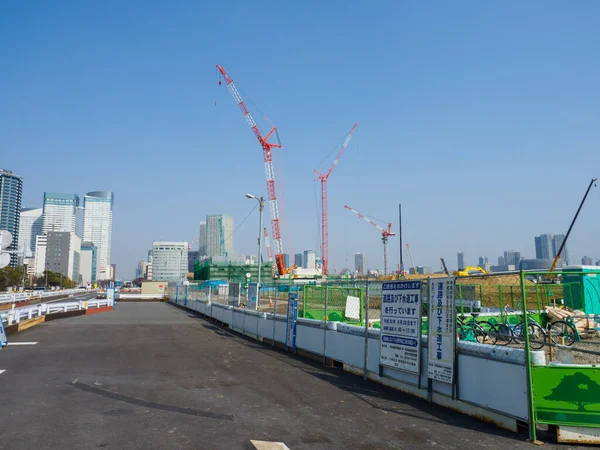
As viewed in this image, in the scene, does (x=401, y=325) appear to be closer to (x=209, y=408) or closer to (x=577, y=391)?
→ (x=577, y=391)

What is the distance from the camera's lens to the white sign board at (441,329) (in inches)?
326

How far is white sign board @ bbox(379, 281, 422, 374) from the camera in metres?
9.32

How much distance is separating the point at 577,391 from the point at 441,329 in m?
2.39

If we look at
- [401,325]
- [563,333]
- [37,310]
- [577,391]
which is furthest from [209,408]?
[37,310]

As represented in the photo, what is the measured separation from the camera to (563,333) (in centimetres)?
1374

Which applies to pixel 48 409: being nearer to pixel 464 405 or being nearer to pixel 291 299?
pixel 464 405

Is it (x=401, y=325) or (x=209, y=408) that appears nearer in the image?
(x=209, y=408)

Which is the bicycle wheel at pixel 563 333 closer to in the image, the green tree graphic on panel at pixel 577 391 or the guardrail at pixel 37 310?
the green tree graphic on panel at pixel 577 391

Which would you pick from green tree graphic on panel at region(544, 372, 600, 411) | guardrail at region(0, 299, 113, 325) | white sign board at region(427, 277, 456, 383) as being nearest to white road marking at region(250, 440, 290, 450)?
white sign board at region(427, 277, 456, 383)

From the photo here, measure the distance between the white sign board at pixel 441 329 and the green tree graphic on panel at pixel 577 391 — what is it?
6.09 ft

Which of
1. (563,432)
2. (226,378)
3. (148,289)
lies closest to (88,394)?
(226,378)

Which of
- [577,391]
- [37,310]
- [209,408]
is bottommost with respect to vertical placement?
[209,408]

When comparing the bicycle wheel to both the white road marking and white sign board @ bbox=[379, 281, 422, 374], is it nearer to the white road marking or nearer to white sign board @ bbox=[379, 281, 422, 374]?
white sign board @ bbox=[379, 281, 422, 374]

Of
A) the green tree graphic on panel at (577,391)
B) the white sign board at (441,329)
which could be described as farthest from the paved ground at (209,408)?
the green tree graphic on panel at (577,391)
